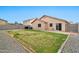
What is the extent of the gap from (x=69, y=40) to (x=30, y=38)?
2.41ft

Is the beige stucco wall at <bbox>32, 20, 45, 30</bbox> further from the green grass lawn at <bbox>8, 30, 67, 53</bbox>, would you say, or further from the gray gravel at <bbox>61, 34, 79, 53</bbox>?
the gray gravel at <bbox>61, 34, 79, 53</bbox>

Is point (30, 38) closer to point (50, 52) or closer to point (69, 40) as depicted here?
point (50, 52)

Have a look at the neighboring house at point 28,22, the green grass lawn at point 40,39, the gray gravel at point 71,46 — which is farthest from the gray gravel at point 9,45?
the gray gravel at point 71,46

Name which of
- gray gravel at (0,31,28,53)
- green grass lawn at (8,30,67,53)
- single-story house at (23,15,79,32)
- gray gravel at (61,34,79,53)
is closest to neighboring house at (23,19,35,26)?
single-story house at (23,15,79,32)

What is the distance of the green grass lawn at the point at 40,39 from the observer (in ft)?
12.6

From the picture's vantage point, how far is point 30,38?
391cm

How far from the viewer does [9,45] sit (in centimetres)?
384

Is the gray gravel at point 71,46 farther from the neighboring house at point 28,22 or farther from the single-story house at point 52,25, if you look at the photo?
the neighboring house at point 28,22

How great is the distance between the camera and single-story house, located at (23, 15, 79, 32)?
4.02m

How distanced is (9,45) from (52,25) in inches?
35.8

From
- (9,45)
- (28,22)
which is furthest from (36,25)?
(9,45)

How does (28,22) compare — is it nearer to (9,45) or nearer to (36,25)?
(36,25)
